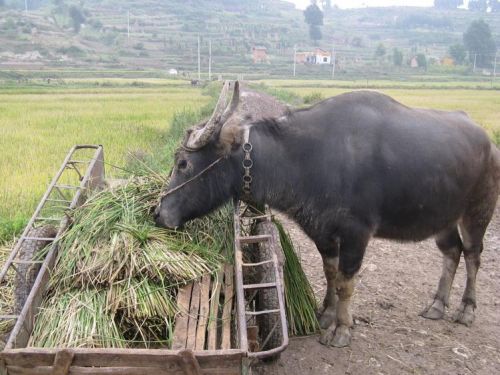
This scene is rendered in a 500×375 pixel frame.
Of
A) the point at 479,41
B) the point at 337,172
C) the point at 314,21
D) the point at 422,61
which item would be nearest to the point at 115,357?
Answer: the point at 337,172

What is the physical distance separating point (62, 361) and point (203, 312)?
100cm

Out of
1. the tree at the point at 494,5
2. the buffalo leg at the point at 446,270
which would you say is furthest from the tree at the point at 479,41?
the tree at the point at 494,5

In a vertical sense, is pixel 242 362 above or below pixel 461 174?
below

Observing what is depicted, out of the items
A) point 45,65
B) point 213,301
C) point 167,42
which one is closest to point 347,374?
point 213,301

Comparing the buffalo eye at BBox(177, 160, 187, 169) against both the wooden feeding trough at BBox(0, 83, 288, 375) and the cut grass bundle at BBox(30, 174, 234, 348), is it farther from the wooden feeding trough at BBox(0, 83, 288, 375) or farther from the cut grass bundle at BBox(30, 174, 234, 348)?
the wooden feeding trough at BBox(0, 83, 288, 375)

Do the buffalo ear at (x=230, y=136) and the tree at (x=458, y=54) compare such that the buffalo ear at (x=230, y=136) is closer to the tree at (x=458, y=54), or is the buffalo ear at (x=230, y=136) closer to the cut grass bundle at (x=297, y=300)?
the cut grass bundle at (x=297, y=300)

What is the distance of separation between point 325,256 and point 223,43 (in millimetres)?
86638

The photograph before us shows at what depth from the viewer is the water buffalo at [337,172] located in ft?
12.6

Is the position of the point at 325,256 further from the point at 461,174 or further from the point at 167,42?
the point at 167,42

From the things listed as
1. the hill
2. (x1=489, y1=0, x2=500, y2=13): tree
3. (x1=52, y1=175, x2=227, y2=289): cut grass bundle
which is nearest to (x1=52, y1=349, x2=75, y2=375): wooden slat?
(x1=52, y1=175, x2=227, y2=289): cut grass bundle

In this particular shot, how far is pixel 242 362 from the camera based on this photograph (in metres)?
2.51

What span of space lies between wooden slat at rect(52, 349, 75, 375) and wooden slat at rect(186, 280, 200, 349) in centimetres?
72

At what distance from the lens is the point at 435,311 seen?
489 cm

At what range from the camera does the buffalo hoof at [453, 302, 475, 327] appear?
189 inches
